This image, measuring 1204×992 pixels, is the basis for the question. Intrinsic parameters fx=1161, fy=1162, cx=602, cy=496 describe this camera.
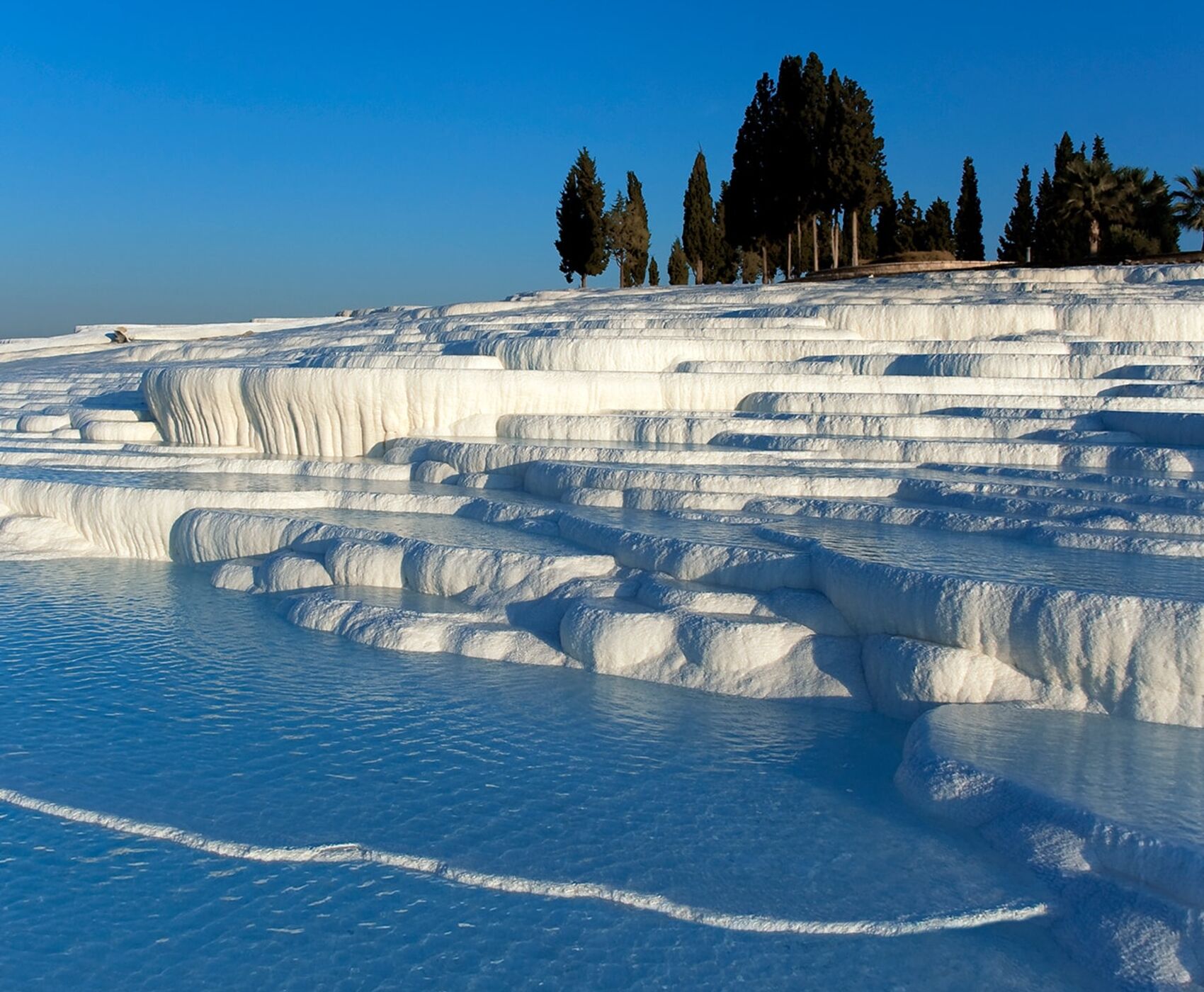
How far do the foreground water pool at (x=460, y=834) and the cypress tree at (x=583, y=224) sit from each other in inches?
1118

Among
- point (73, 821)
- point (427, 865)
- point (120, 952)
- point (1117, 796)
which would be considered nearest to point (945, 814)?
point (1117, 796)

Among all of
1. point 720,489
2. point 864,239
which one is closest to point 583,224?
point 864,239

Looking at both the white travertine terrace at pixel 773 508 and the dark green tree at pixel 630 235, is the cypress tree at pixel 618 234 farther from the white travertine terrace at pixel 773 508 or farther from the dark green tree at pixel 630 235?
the white travertine terrace at pixel 773 508

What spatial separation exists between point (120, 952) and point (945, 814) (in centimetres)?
228

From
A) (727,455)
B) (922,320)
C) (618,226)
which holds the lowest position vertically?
(727,455)

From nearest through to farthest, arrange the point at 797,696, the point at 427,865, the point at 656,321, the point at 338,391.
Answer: the point at 427,865 < the point at 797,696 < the point at 338,391 < the point at 656,321

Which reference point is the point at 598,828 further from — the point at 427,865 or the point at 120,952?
the point at 120,952

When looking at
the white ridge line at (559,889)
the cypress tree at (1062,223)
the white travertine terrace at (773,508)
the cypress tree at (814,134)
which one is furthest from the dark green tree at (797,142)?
the white ridge line at (559,889)

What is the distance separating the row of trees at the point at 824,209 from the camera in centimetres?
2600

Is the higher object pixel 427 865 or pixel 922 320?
pixel 922 320

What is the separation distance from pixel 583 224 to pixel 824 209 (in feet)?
26.0

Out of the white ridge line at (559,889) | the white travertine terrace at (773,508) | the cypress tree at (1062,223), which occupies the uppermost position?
the cypress tree at (1062,223)

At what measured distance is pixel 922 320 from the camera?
11.5 m

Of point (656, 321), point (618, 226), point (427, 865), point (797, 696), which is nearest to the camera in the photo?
point (427, 865)
